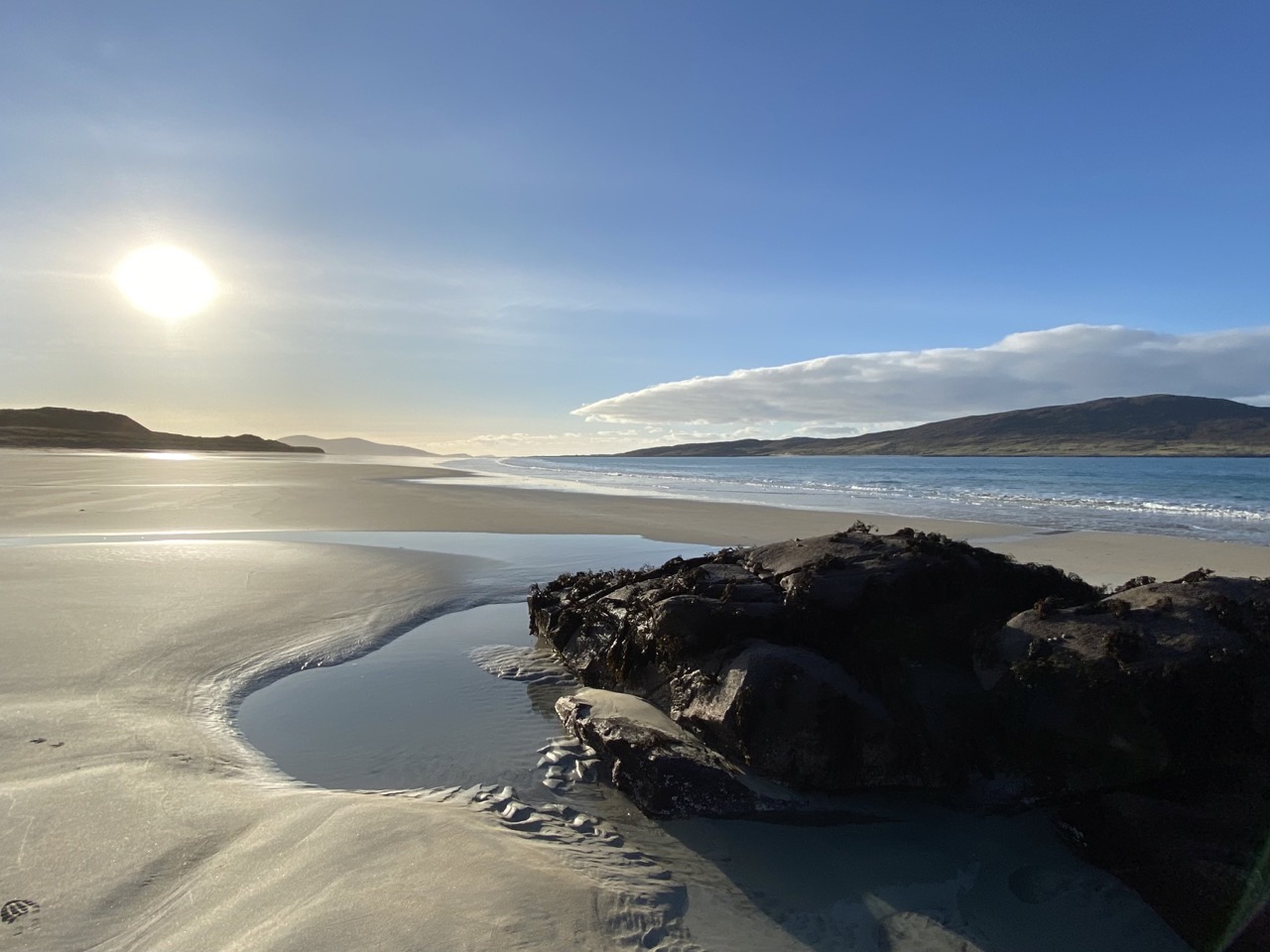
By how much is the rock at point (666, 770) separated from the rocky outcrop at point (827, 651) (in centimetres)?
23

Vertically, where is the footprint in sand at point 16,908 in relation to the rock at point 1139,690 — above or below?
below

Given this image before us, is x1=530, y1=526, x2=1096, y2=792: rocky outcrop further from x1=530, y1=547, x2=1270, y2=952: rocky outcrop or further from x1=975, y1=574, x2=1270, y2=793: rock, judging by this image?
x1=975, y1=574, x2=1270, y2=793: rock

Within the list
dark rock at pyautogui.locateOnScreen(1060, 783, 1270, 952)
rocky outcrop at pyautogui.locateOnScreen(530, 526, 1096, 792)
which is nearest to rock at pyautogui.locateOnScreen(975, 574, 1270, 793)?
dark rock at pyautogui.locateOnScreen(1060, 783, 1270, 952)

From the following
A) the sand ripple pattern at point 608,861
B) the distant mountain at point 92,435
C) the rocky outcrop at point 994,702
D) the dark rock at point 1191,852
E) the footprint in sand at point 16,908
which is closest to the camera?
the footprint in sand at point 16,908

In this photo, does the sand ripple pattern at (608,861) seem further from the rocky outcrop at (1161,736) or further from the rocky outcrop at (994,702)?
the rocky outcrop at (1161,736)

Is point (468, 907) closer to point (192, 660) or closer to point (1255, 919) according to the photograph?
point (1255, 919)

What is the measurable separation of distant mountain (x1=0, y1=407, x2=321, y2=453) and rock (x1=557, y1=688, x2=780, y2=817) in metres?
105

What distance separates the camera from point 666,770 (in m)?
5.02

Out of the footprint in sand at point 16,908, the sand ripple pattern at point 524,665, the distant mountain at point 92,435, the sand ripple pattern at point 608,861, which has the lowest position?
the sand ripple pattern at point 608,861

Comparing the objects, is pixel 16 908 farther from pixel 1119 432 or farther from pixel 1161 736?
pixel 1119 432

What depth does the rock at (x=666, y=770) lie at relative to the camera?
488 cm

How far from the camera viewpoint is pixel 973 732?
5.30 m

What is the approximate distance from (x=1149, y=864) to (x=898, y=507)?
2614 cm

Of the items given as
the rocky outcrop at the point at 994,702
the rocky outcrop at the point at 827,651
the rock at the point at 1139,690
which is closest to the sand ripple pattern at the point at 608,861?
the rocky outcrop at the point at 994,702
